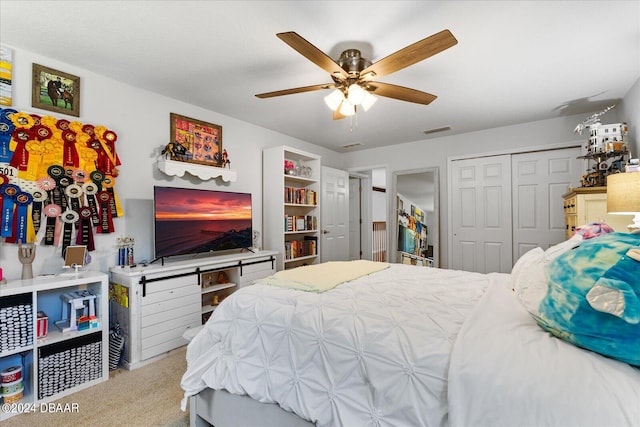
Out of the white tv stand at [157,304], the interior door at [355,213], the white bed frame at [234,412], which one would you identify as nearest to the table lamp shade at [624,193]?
the white bed frame at [234,412]

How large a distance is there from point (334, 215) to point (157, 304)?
305 cm

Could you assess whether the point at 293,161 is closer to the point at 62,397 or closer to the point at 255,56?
the point at 255,56

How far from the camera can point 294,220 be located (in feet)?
13.7

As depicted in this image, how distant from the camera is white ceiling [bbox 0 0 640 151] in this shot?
1782 mm

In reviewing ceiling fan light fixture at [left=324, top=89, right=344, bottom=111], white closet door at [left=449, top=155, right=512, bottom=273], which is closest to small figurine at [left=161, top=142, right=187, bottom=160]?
ceiling fan light fixture at [left=324, top=89, right=344, bottom=111]

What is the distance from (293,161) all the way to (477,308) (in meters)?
3.55

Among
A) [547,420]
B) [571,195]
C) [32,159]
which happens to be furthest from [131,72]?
[571,195]

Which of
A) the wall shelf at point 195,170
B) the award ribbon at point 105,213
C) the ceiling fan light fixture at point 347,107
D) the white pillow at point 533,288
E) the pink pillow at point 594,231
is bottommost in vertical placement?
the white pillow at point 533,288

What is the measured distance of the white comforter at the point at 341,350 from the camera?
3.47 ft

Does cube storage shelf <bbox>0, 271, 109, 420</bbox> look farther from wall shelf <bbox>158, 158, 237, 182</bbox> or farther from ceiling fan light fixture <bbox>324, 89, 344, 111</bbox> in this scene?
ceiling fan light fixture <bbox>324, 89, 344, 111</bbox>

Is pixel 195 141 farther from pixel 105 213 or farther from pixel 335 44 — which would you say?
pixel 335 44

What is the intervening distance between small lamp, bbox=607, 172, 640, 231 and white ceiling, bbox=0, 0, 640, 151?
988 millimetres

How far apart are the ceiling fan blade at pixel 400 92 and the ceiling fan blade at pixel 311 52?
278 mm

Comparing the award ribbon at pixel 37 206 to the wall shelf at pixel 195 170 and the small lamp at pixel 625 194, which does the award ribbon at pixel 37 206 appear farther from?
the small lamp at pixel 625 194
